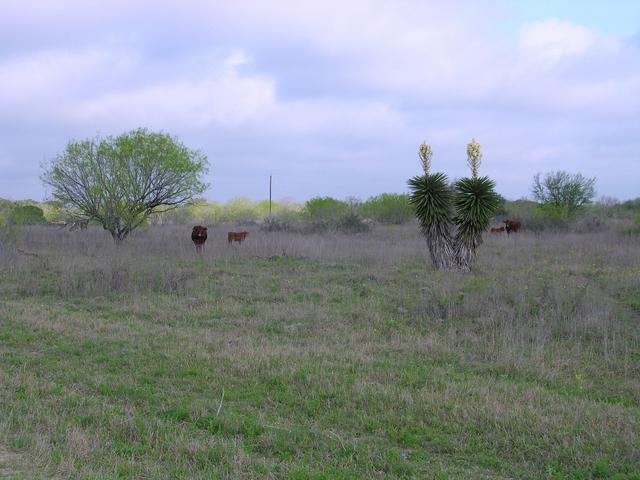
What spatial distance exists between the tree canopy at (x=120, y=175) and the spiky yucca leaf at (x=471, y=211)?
11.9 metres

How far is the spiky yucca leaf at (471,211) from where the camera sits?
16.6 meters

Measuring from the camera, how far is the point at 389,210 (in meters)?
43.1

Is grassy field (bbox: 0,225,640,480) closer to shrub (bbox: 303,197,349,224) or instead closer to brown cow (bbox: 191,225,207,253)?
brown cow (bbox: 191,225,207,253)

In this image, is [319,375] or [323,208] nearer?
[319,375]

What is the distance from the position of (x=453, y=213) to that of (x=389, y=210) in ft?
85.6

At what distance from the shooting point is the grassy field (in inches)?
198

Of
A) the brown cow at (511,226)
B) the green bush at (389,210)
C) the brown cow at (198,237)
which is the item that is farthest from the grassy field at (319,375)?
the green bush at (389,210)

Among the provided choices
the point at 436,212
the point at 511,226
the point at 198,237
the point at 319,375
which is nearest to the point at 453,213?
the point at 436,212

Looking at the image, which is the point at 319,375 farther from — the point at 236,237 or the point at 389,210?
the point at 389,210

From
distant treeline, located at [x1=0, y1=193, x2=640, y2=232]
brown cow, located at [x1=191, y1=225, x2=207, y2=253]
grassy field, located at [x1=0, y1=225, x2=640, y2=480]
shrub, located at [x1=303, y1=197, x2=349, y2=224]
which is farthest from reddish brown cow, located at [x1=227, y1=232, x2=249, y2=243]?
shrub, located at [x1=303, y1=197, x2=349, y2=224]

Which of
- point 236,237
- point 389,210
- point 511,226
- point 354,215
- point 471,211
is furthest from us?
point 389,210

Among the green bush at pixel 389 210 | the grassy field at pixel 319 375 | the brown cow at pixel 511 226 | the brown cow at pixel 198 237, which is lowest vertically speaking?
the grassy field at pixel 319 375

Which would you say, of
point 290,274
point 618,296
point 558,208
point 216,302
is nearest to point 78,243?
Result: point 290,274

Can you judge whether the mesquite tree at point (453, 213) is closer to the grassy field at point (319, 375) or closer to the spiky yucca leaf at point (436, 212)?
the spiky yucca leaf at point (436, 212)
